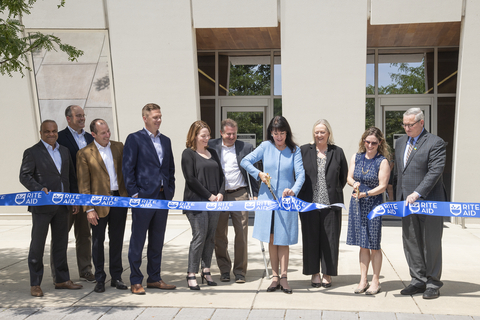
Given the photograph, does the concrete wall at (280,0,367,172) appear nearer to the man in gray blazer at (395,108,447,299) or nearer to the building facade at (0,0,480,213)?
the building facade at (0,0,480,213)

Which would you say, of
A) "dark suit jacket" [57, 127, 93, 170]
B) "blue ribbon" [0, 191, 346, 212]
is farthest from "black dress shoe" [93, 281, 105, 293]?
"dark suit jacket" [57, 127, 93, 170]

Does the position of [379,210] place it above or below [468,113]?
below

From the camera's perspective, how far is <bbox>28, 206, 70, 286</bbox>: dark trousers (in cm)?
514

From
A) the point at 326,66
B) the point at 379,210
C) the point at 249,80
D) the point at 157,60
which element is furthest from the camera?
the point at 249,80

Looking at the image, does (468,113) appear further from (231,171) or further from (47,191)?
(47,191)

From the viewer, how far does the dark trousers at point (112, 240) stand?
17.5 feet

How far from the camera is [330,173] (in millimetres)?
5273

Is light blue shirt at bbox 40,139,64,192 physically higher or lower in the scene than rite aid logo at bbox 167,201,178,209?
higher

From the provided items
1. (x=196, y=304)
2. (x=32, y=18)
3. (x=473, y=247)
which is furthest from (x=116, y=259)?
(x=32, y=18)

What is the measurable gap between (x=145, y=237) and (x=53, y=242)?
1.10 m

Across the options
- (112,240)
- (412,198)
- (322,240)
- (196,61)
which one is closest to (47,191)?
(112,240)

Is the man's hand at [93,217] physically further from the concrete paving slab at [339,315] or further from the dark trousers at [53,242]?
the concrete paving slab at [339,315]

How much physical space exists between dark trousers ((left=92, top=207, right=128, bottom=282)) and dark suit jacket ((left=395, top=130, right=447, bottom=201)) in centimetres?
325

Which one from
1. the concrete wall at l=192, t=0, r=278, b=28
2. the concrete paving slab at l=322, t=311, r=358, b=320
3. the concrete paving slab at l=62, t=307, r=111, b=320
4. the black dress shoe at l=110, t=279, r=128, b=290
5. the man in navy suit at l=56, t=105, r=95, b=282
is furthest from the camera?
the concrete wall at l=192, t=0, r=278, b=28
